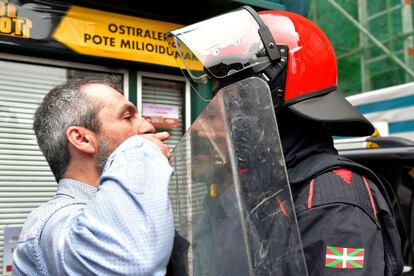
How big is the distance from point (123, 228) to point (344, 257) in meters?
0.55

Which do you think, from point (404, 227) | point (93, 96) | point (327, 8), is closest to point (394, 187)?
point (404, 227)

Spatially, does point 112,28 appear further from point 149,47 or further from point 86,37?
point 149,47

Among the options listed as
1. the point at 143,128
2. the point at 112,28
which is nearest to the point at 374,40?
the point at 112,28

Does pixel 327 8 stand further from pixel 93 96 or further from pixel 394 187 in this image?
pixel 93 96

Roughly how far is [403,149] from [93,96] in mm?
2743

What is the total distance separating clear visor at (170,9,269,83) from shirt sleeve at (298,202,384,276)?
0.56 m

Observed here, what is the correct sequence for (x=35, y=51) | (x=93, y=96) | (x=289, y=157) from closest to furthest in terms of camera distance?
(x=289, y=157) < (x=93, y=96) < (x=35, y=51)

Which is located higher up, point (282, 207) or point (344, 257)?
point (282, 207)

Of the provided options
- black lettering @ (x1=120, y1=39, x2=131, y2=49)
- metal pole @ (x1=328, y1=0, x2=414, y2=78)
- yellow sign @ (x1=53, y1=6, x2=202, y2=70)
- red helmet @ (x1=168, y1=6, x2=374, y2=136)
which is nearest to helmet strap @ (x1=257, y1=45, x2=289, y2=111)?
red helmet @ (x1=168, y1=6, x2=374, y2=136)

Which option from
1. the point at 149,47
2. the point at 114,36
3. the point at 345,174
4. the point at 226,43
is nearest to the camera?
the point at 345,174

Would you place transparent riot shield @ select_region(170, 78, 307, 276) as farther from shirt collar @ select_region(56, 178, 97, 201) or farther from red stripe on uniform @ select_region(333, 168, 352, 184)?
shirt collar @ select_region(56, 178, 97, 201)

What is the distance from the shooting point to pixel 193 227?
4.18 feet

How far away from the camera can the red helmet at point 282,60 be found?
1512 millimetres

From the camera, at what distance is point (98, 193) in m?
1.22
